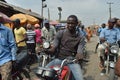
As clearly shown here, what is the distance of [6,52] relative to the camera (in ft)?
20.8

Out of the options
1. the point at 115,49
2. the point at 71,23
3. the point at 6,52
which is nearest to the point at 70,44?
the point at 71,23

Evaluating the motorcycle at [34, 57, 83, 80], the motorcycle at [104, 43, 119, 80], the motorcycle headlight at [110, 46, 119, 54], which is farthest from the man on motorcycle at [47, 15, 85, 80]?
the motorcycle headlight at [110, 46, 119, 54]

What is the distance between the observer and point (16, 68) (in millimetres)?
7645

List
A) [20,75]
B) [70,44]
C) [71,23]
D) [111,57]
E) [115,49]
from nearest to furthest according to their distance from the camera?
[71,23], [70,44], [20,75], [115,49], [111,57]

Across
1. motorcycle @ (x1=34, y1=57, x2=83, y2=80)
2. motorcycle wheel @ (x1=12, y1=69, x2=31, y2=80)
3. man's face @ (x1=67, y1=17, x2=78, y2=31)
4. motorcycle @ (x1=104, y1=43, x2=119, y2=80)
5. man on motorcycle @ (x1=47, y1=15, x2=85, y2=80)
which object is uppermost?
man's face @ (x1=67, y1=17, x2=78, y2=31)

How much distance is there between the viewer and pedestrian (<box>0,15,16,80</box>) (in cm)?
632

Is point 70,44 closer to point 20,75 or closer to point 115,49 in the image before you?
point 20,75

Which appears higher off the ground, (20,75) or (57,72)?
(57,72)

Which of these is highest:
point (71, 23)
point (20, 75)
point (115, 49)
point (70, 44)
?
point (71, 23)

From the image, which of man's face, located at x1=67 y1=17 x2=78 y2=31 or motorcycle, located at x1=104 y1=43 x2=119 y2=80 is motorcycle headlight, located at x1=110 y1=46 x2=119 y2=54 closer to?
motorcycle, located at x1=104 y1=43 x2=119 y2=80

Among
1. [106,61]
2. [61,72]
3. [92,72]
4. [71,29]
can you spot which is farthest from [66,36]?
[92,72]

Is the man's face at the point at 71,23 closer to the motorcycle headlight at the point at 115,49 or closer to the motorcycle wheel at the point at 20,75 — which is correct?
the motorcycle wheel at the point at 20,75

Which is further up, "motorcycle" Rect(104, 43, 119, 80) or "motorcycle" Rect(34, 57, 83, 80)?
"motorcycle" Rect(34, 57, 83, 80)

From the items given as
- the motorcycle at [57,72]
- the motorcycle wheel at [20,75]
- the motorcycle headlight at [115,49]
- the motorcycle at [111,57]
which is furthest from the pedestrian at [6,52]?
Answer: the motorcycle headlight at [115,49]
